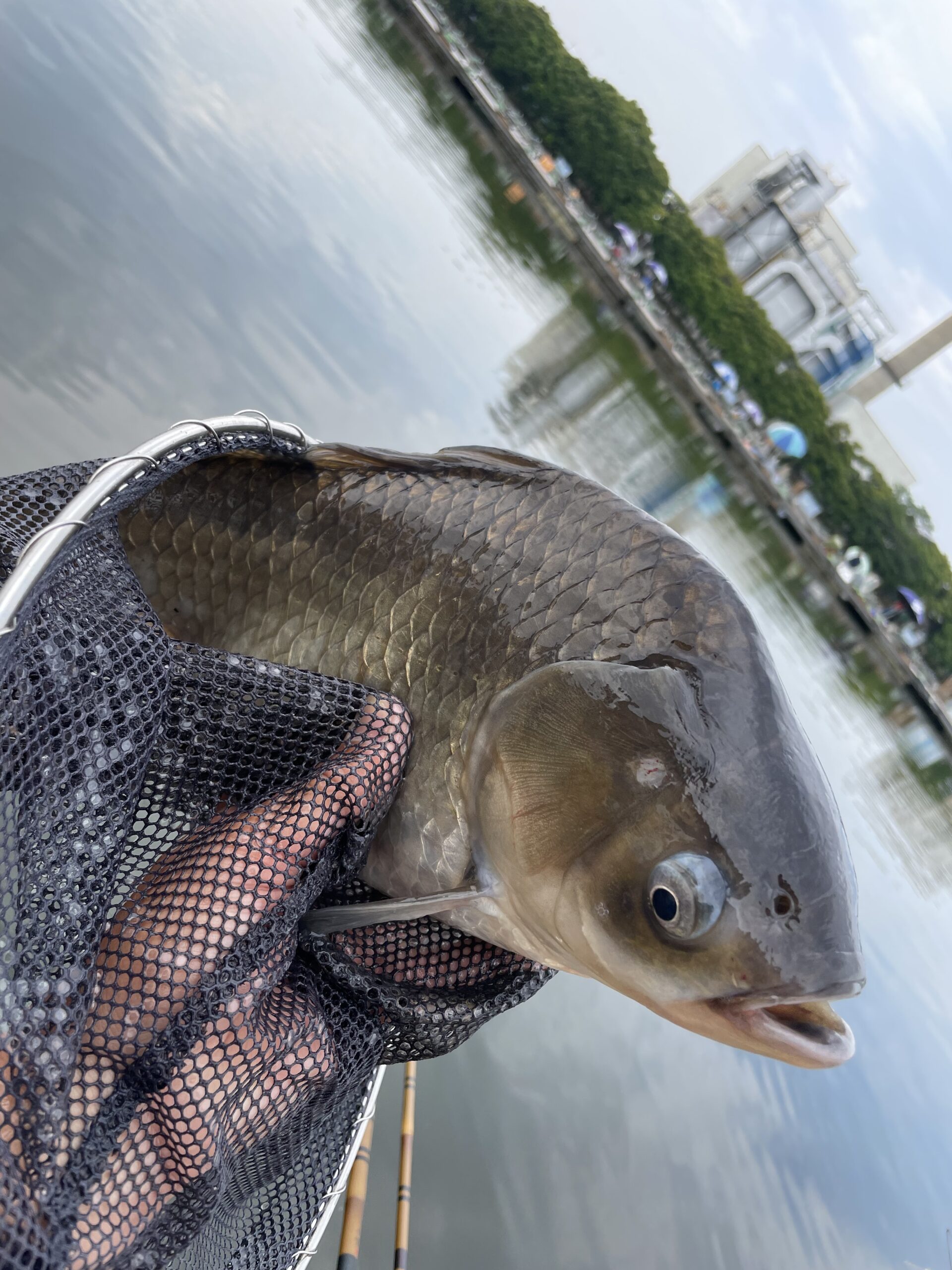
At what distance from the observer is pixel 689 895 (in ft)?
4.37

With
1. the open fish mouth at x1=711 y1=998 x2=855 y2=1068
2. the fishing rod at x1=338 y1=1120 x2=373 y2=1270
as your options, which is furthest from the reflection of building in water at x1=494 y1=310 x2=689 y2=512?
the open fish mouth at x1=711 y1=998 x2=855 y2=1068

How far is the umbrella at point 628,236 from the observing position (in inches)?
1139

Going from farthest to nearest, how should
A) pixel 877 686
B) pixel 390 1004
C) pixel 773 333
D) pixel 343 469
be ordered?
pixel 773 333
pixel 877 686
pixel 343 469
pixel 390 1004

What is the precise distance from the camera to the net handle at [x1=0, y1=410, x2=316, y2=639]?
1114 millimetres

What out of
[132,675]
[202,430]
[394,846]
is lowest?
[394,846]

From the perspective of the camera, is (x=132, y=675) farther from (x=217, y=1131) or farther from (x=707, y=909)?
(x=707, y=909)

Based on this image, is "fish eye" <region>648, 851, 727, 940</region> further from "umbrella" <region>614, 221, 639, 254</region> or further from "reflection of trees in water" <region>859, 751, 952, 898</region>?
"umbrella" <region>614, 221, 639, 254</region>

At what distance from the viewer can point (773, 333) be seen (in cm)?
3538

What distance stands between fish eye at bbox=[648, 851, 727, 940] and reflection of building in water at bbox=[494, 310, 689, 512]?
1013 centimetres

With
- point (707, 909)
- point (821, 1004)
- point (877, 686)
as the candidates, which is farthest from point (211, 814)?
point (877, 686)

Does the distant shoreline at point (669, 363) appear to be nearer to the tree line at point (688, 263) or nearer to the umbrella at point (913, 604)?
the umbrella at point (913, 604)

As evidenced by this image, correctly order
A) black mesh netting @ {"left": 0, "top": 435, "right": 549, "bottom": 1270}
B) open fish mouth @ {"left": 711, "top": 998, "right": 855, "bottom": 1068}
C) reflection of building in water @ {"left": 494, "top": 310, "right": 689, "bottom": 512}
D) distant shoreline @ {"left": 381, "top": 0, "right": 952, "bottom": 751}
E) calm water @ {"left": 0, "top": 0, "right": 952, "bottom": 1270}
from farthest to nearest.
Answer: distant shoreline @ {"left": 381, "top": 0, "right": 952, "bottom": 751}, reflection of building in water @ {"left": 494, "top": 310, "right": 689, "bottom": 512}, calm water @ {"left": 0, "top": 0, "right": 952, "bottom": 1270}, open fish mouth @ {"left": 711, "top": 998, "right": 855, "bottom": 1068}, black mesh netting @ {"left": 0, "top": 435, "right": 549, "bottom": 1270}

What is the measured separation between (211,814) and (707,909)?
89cm

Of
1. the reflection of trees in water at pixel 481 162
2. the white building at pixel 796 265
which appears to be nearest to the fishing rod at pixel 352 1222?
the reflection of trees in water at pixel 481 162
